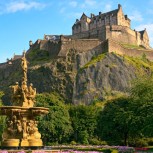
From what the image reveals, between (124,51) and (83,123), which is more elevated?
(124,51)

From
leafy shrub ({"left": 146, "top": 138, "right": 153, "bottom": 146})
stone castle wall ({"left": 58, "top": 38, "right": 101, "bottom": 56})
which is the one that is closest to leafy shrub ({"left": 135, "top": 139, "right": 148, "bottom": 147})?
leafy shrub ({"left": 146, "top": 138, "right": 153, "bottom": 146})

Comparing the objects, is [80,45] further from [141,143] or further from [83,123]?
[141,143]

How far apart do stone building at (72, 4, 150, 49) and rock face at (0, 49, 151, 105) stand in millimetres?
13998

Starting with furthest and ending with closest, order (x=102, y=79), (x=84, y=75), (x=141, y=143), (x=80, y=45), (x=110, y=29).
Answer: (x=110, y=29) → (x=80, y=45) → (x=84, y=75) → (x=102, y=79) → (x=141, y=143)

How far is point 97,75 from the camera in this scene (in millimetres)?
86250

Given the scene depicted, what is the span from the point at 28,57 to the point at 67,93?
78.7 feet

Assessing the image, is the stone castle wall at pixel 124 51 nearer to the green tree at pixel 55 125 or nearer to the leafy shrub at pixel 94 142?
the green tree at pixel 55 125

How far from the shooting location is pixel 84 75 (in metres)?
86.1

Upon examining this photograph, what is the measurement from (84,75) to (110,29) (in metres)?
23.6

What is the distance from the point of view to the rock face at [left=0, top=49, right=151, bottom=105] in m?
83.8

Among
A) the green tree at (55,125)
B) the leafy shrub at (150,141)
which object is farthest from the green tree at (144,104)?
the green tree at (55,125)

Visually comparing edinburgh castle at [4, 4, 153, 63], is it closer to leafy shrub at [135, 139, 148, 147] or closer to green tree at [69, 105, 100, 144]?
green tree at [69, 105, 100, 144]

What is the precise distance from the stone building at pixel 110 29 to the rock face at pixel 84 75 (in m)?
14.0

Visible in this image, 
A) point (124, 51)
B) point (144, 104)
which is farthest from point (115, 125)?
point (124, 51)
